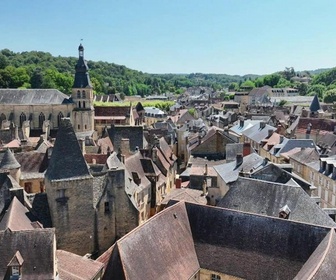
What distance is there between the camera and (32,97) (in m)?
73.6

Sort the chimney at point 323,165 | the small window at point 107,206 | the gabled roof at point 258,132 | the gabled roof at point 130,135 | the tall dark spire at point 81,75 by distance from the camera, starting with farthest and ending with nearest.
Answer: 1. the tall dark spire at point 81,75
2. the gabled roof at point 258,132
3. the gabled roof at point 130,135
4. the chimney at point 323,165
5. the small window at point 107,206

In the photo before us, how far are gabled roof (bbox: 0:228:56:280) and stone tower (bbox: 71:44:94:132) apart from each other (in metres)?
53.2

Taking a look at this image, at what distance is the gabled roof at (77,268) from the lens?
786 inches

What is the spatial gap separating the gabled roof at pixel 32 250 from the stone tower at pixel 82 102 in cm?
5316

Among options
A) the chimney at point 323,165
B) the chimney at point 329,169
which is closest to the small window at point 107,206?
the chimney at point 329,169

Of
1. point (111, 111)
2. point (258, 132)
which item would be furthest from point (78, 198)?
point (111, 111)

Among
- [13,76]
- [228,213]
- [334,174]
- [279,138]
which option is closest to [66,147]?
[228,213]

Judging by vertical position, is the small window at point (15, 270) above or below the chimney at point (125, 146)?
below

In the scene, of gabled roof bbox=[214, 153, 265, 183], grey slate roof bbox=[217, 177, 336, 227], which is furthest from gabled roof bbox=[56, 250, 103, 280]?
gabled roof bbox=[214, 153, 265, 183]

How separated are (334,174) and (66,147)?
1128 inches

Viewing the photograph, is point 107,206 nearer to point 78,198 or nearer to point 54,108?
point 78,198

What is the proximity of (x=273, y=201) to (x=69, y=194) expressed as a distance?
13836 millimetres

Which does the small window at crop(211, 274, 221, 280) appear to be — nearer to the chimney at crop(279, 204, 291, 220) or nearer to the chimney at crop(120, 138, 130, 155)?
the chimney at crop(279, 204, 291, 220)

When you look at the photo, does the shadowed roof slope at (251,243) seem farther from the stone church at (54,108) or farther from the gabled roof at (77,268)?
the stone church at (54,108)
